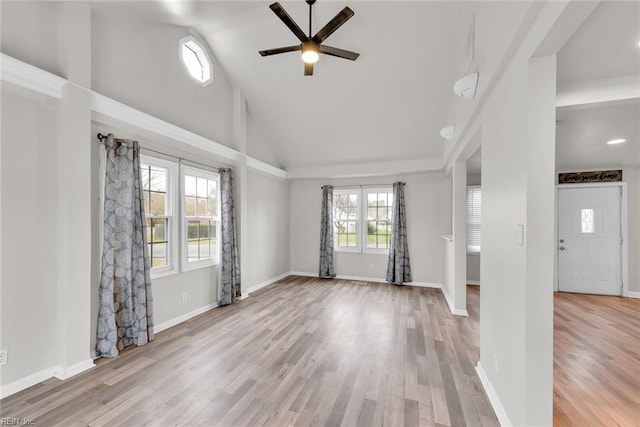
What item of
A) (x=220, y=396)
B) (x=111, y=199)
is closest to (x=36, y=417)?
(x=220, y=396)

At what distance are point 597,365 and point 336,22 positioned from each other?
4.09 m

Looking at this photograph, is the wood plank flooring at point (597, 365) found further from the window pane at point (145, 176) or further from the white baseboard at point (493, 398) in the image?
the window pane at point (145, 176)

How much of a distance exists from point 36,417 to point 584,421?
12.5 ft

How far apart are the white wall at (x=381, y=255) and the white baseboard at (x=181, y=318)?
278 cm

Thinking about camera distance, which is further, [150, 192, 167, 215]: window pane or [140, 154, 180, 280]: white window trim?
[140, 154, 180, 280]: white window trim

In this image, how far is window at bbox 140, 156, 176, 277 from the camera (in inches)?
127

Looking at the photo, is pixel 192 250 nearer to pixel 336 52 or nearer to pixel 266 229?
pixel 266 229

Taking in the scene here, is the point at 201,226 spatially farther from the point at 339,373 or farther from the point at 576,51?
the point at 576,51

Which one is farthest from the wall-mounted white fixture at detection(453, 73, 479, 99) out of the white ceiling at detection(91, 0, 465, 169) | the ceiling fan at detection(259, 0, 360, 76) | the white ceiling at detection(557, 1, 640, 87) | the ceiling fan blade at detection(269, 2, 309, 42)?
the ceiling fan blade at detection(269, 2, 309, 42)

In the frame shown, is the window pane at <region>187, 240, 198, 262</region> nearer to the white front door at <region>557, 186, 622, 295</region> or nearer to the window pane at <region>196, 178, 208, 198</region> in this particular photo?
the window pane at <region>196, 178, 208, 198</region>

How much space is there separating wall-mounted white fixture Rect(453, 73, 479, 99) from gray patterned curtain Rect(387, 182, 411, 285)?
3.30 meters

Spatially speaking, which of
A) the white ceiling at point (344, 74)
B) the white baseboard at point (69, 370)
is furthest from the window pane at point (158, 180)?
the white baseboard at point (69, 370)

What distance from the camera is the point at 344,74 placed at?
13.1 ft

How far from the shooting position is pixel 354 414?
1.88m
